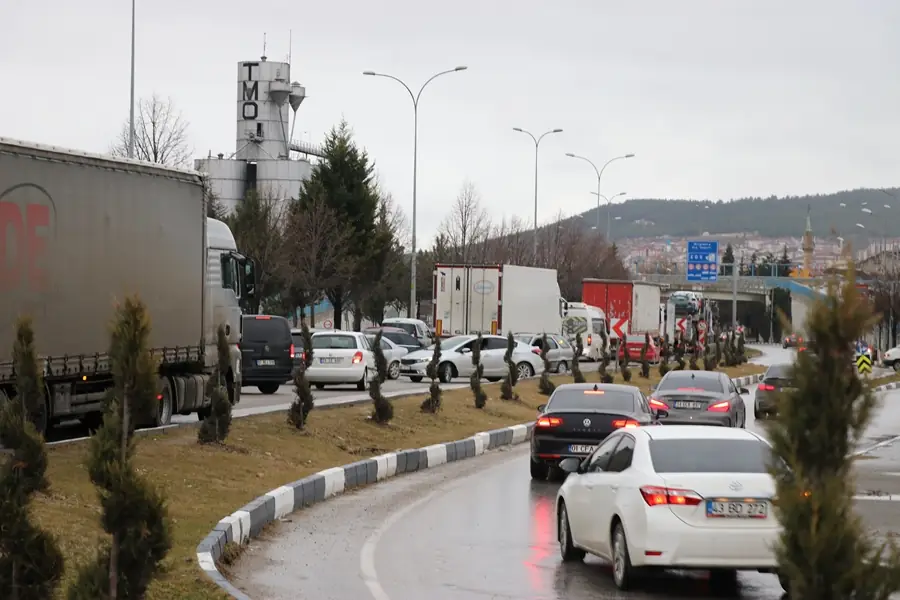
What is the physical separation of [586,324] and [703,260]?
1559 cm

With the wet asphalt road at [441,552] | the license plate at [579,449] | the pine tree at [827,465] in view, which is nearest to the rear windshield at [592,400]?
the license plate at [579,449]

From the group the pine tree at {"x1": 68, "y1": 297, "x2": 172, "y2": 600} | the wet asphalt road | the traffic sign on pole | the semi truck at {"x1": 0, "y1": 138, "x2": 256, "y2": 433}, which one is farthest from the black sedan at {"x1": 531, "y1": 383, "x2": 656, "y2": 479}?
the traffic sign on pole

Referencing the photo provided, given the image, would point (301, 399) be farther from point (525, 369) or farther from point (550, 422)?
point (525, 369)

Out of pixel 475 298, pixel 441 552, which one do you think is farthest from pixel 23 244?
pixel 475 298

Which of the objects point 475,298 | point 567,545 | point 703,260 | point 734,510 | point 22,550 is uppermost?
point 703,260

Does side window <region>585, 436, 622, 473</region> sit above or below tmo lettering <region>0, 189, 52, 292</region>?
below

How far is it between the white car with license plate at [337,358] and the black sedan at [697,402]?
10.3m

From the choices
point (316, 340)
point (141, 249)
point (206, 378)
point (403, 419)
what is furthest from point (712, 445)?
point (316, 340)

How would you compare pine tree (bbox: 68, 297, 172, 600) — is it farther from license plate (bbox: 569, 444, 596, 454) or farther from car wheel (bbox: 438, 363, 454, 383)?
car wheel (bbox: 438, 363, 454, 383)

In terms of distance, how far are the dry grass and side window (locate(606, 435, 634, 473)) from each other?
3524mm

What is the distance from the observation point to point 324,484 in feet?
58.6

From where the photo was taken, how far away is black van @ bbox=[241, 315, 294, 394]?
111 feet

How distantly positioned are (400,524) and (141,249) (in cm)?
745

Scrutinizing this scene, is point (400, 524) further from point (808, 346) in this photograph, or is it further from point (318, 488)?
point (808, 346)
